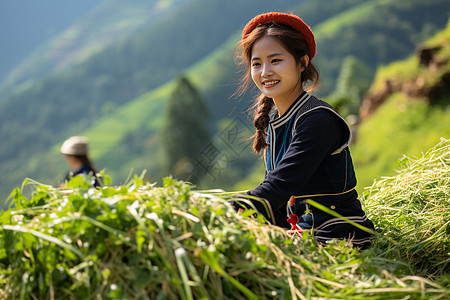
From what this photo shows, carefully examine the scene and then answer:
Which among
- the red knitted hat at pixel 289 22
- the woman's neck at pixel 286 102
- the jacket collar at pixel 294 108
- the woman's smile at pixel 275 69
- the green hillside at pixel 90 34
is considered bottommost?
the jacket collar at pixel 294 108

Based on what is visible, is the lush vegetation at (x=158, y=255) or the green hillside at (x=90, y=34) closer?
the lush vegetation at (x=158, y=255)

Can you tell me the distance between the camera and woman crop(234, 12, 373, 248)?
2.02 m

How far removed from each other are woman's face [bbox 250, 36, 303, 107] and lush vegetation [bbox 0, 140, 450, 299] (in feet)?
2.78

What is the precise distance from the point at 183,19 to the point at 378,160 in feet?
347

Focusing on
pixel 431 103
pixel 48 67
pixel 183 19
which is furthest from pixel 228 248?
pixel 48 67

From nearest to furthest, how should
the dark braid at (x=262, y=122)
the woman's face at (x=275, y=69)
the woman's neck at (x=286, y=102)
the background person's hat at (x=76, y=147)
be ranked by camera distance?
the woman's face at (x=275, y=69) < the woman's neck at (x=286, y=102) < the dark braid at (x=262, y=122) < the background person's hat at (x=76, y=147)

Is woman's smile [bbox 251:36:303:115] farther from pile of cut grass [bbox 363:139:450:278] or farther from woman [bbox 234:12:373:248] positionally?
pile of cut grass [bbox 363:139:450:278]

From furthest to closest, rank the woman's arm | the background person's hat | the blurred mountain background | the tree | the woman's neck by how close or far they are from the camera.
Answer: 1. the tree
2. the blurred mountain background
3. the background person's hat
4. the woman's neck
5. the woman's arm

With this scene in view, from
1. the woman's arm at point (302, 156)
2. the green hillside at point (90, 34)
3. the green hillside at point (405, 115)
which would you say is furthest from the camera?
the green hillside at point (90, 34)

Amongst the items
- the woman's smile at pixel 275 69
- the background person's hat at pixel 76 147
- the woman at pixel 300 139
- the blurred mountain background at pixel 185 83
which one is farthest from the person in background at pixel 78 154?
the woman's smile at pixel 275 69

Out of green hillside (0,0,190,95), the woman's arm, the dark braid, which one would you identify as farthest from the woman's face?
green hillside (0,0,190,95)

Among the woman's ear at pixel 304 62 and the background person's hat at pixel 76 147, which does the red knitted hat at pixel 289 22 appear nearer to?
the woman's ear at pixel 304 62

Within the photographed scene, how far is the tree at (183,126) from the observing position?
4725cm

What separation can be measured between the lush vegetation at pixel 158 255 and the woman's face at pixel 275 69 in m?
0.85
